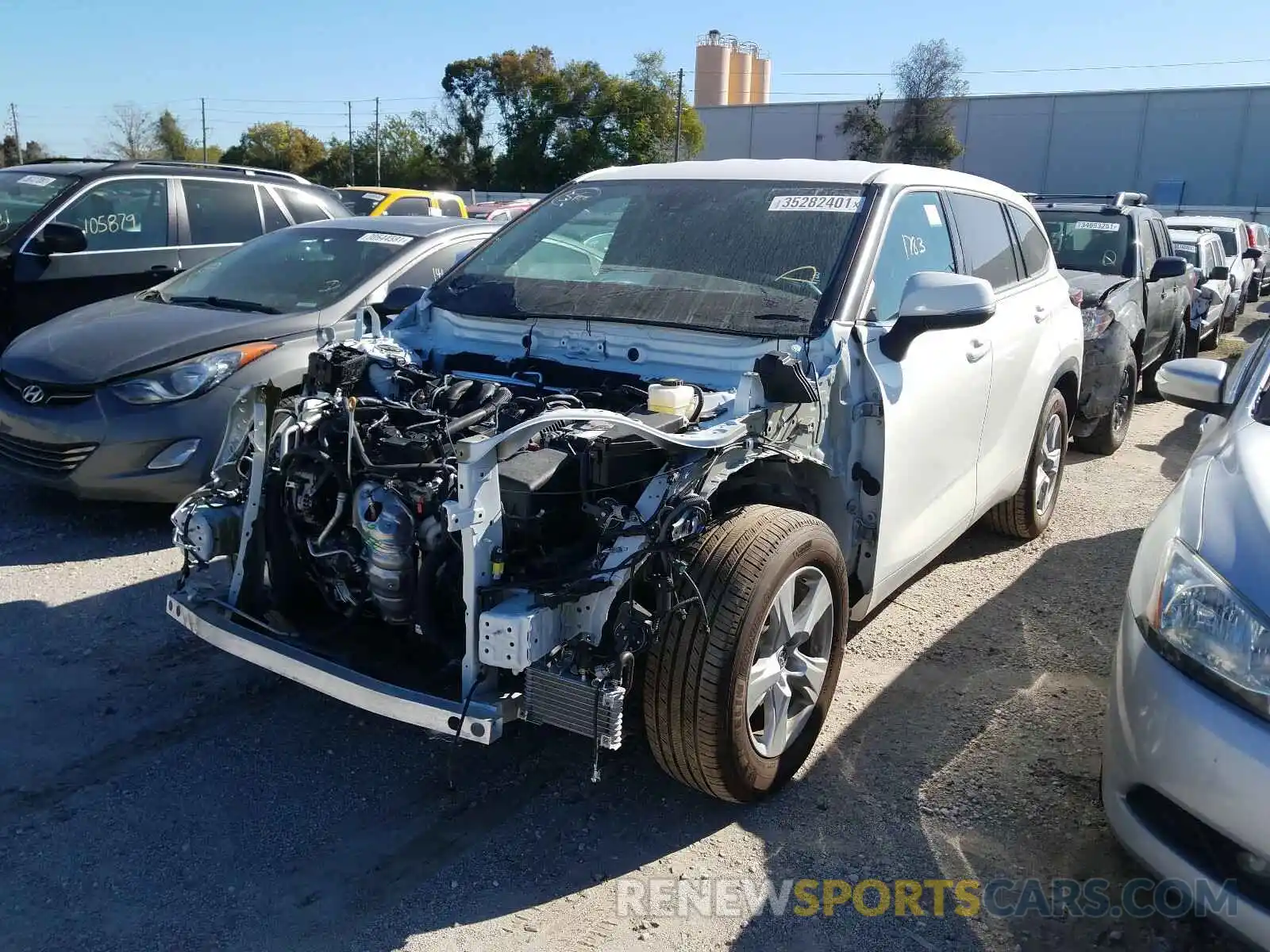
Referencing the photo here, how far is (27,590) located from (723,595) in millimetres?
3435

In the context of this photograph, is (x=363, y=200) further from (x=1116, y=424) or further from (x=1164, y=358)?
(x=1116, y=424)

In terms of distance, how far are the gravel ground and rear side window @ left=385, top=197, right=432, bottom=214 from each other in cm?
979

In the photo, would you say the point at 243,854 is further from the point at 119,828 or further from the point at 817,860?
→ the point at 817,860

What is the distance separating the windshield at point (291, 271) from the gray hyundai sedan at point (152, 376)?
0.02m

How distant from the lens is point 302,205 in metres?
8.51

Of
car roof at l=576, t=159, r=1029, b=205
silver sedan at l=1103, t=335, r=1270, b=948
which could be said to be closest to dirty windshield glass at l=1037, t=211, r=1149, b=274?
car roof at l=576, t=159, r=1029, b=205

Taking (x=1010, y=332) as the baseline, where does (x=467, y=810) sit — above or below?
below

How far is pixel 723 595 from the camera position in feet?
9.33

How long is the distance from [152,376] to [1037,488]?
4.58 meters

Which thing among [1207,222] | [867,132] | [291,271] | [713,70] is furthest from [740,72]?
[291,271]

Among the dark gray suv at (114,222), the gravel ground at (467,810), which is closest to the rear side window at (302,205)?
the dark gray suv at (114,222)

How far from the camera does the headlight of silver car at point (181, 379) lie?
5.10 meters

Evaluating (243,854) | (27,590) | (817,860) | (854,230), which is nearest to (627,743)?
(817,860)

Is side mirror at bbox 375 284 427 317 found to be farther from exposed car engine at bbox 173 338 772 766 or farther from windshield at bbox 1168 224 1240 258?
windshield at bbox 1168 224 1240 258
